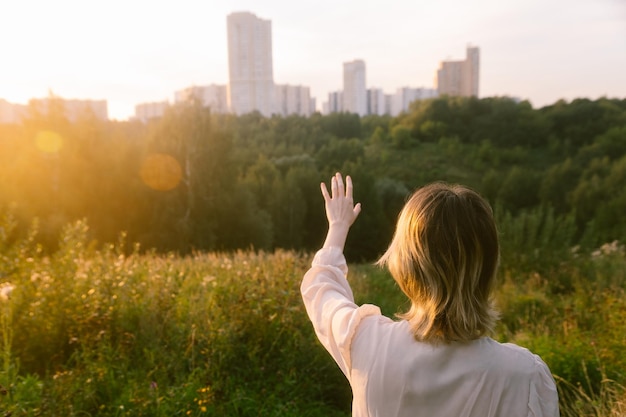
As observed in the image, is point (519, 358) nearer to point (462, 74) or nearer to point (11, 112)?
point (11, 112)

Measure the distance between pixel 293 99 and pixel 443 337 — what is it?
77.3 m

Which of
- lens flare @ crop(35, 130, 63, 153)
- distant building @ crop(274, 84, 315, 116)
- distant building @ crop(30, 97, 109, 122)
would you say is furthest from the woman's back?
distant building @ crop(274, 84, 315, 116)

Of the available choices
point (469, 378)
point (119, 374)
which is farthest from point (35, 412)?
point (469, 378)

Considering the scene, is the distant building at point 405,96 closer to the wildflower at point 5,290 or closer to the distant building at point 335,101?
the distant building at point 335,101

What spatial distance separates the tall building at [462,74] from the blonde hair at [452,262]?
81.8 m

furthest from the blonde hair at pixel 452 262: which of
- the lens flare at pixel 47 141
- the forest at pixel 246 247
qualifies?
the lens flare at pixel 47 141

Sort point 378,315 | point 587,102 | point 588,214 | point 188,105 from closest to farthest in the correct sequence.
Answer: point 378,315
point 188,105
point 588,214
point 587,102

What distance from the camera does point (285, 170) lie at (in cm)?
3506

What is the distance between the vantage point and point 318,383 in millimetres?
4148

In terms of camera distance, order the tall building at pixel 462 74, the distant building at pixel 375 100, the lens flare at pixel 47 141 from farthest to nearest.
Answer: the distant building at pixel 375 100, the tall building at pixel 462 74, the lens flare at pixel 47 141

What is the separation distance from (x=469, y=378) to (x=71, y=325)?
150 inches

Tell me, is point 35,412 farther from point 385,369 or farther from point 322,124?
point 322,124

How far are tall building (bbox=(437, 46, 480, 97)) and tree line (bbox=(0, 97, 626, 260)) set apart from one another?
2811cm

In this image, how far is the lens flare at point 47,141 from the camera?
62.6 ft
